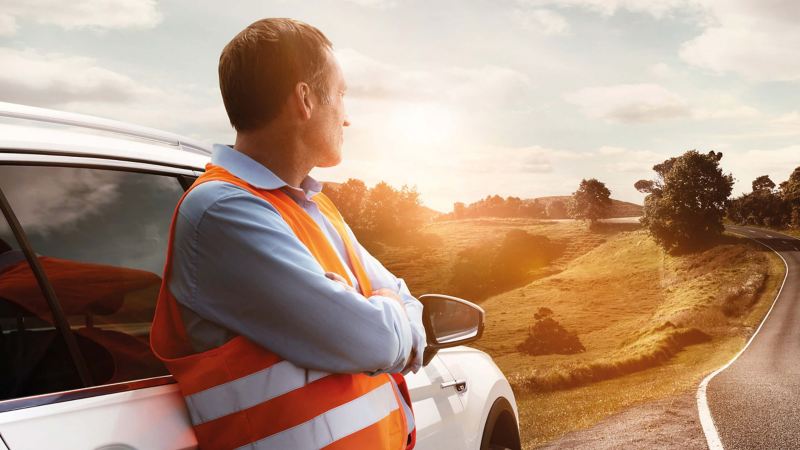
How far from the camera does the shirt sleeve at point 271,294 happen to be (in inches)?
63.8

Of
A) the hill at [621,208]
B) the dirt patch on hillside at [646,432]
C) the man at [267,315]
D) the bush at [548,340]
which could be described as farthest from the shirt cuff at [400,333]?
the hill at [621,208]

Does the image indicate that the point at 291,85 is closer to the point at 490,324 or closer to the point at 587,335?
the point at 490,324

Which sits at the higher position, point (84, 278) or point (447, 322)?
point (84, 278)

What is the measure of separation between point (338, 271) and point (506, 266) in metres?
89.7

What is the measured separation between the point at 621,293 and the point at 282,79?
93354 mm

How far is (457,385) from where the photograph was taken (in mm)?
3176

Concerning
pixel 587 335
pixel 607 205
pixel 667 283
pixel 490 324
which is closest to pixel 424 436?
pixel 490 324

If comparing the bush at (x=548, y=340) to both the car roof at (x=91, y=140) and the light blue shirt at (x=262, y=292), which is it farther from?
the light blue shirt at (x=262, y=292)

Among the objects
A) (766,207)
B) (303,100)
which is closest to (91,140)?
(303,100)

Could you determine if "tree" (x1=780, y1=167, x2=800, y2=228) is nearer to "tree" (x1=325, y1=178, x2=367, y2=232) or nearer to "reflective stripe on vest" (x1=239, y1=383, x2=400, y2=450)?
"tree" (x1=325, y1=178, x2=367, y2=232)

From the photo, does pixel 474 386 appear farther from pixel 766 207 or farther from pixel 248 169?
pixel 766 207

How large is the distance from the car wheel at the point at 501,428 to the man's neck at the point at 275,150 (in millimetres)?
1995

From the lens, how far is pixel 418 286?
8300 centimetres

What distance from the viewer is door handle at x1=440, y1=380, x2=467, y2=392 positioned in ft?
10.00
